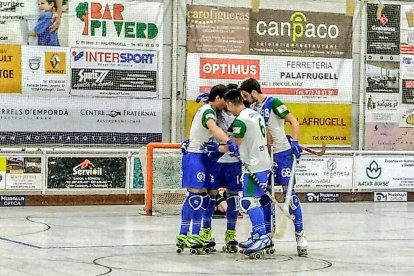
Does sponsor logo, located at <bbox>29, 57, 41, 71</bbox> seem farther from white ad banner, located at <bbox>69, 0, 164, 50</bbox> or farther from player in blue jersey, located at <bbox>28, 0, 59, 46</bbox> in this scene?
white ad banner, located at <bbox>69, 0, 164, 50</bbox>

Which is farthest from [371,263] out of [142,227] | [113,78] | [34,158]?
[113,78]

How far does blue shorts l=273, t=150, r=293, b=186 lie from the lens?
11.0 meters

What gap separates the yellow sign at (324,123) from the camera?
2392cm

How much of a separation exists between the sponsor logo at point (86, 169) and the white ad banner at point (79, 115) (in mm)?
1397

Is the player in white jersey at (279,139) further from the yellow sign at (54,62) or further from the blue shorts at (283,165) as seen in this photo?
the yellow sign at (54,62)

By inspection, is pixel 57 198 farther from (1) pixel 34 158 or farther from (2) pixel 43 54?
(2) pixel 43 54

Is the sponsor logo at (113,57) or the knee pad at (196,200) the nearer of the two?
the knee pad at (196,200)

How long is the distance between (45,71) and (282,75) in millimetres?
6190

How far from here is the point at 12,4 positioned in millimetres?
21359

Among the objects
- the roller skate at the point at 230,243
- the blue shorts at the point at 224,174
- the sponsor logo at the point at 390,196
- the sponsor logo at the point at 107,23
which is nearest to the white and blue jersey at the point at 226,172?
the blue shorts at the point at 224,174

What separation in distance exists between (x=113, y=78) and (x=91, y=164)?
250 centimetres

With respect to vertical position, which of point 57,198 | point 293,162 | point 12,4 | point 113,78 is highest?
point 12,4

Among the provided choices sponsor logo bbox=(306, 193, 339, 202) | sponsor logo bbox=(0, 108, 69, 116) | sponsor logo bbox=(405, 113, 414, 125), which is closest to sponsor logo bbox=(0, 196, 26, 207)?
sponsor logo bbox=(0, 108, 69, 116)

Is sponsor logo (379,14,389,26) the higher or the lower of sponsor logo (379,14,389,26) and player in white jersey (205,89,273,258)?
the higher
